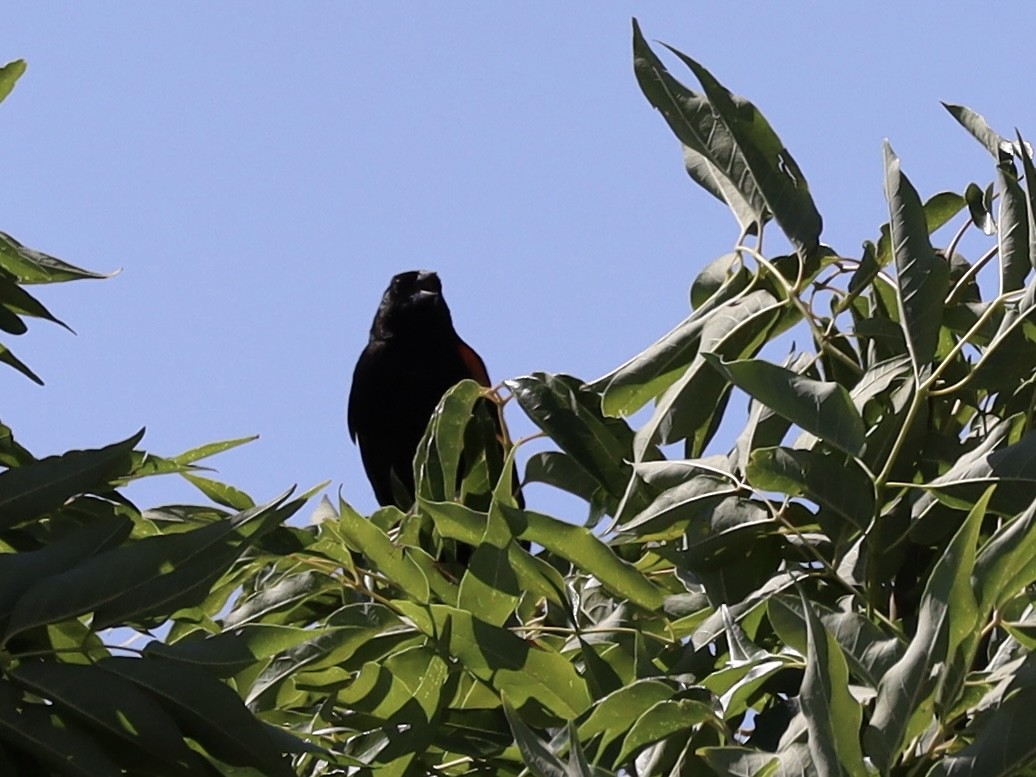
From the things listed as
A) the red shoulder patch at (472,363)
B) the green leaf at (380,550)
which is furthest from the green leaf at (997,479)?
the red shoulder patch at (472,363)

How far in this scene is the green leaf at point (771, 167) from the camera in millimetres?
1637

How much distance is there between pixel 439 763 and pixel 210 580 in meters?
0.40

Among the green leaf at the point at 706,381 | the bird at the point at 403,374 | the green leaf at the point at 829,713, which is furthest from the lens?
the bird at the point at 403,374

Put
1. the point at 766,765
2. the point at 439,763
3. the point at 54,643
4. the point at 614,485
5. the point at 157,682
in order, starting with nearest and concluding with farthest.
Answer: the point at 766,765 → the point at 157,682 → the point at 54,643 → the point at 439,763 → the point at 614,485

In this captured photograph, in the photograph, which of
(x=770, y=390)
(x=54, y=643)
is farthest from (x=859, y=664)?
A: (x=54, y=643)

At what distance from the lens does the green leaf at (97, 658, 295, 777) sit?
1.34 m

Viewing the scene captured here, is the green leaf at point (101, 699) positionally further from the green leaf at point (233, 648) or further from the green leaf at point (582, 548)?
the green leaf at point (582, 548)

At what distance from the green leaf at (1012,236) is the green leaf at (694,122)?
0.27 meters

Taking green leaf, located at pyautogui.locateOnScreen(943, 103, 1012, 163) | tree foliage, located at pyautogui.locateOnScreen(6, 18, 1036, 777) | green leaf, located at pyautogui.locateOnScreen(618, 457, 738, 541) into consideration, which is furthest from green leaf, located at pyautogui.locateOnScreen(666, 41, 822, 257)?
green leaf, located at pyautogui.locateOnScreen(618, 457, 738, 541)

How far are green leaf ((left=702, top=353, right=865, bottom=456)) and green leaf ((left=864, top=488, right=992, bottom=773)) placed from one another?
0.23 metres

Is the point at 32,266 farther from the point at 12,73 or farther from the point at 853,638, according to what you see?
the point at 853,638

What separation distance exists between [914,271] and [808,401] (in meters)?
0.18

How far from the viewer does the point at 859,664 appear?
3.97 feet

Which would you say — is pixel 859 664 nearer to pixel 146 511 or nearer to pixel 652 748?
pixel 652 748
